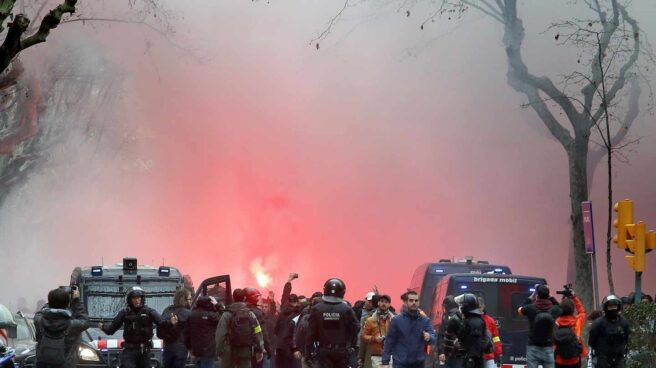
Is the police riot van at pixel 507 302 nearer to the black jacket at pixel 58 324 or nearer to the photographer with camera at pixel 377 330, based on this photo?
the photographer with camera at pixel 377 330

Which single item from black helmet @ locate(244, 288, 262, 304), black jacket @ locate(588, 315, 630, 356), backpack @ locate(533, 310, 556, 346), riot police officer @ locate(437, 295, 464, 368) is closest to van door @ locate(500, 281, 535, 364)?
backpack @ locate(533, 310, 556, 346)

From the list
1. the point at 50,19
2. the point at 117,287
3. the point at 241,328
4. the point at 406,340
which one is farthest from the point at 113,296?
the point at 406,340

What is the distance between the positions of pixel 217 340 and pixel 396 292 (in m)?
26.2

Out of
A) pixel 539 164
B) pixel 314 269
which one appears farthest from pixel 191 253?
pixel 539 164

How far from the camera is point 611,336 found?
15195 millimetres

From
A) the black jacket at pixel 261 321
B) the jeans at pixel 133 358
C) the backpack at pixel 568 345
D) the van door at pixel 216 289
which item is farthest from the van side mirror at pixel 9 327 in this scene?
the backpack at pixel 568 345

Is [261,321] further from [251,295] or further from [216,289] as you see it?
[216,289]

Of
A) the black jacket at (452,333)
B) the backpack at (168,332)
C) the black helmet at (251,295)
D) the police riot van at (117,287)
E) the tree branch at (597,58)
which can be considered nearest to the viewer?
the black jacket at (452,333)

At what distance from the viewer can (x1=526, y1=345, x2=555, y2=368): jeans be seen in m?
16.5

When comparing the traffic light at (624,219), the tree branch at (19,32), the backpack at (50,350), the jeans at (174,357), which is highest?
the tree branch at (19,32)

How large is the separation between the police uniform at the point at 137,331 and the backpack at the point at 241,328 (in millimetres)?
899

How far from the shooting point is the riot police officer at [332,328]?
13.8 meters

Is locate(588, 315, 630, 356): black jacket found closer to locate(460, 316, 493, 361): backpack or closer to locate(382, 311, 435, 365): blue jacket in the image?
locate(460, 316, 493, 361): backpack

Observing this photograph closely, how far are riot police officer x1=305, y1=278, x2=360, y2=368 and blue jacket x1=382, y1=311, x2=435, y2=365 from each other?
35.0 inches
